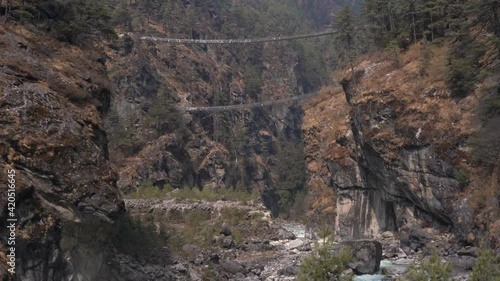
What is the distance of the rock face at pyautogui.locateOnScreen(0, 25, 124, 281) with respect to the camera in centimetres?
1652

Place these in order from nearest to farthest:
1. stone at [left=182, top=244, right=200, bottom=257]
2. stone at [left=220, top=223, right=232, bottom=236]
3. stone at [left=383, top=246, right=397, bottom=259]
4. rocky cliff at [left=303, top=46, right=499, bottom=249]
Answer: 1. rocky cliff at [left=303, top=46, right=499, bottom=249]
2. stone at [left=383, top=246, right=397, bottom=259]
3. stone at [left=182, top=244, right=200, bottom=257]
4. stone at [left=220, top=223, right=232, bottom=236]

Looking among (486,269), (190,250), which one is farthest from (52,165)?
(190,250)

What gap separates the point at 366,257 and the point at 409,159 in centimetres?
1095

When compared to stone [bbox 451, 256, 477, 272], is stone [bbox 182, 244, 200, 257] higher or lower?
lower

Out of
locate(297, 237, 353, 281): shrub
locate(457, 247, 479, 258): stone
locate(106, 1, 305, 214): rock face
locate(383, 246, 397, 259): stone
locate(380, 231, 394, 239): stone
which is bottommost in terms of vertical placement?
locate(383, 246, 397, 259): stone

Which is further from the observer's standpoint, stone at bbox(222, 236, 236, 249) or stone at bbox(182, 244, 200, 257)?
stone at bbox(222, 236, 236, 249)

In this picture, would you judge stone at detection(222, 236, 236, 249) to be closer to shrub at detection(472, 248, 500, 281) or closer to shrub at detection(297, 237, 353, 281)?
shrub at detection(297, 237, 353, 281)

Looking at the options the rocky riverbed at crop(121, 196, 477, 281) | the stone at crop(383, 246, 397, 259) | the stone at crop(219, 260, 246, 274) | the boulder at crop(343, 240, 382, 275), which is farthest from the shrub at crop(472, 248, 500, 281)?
→ the stone at crop(383, 246, 397, 259)

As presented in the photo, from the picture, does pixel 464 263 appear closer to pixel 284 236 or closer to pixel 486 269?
pixel 486 269

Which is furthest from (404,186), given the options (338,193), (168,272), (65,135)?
(65,135)

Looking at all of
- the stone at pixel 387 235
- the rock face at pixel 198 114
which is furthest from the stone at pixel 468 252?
the rock face at pixel 198 114

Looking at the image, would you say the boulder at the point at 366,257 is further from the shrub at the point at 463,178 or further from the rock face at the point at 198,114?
the rock face at the point at 198,114

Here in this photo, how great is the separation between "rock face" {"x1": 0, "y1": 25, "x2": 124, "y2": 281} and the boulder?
15.6 meters

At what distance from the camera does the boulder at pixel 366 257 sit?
2930 centimetres
